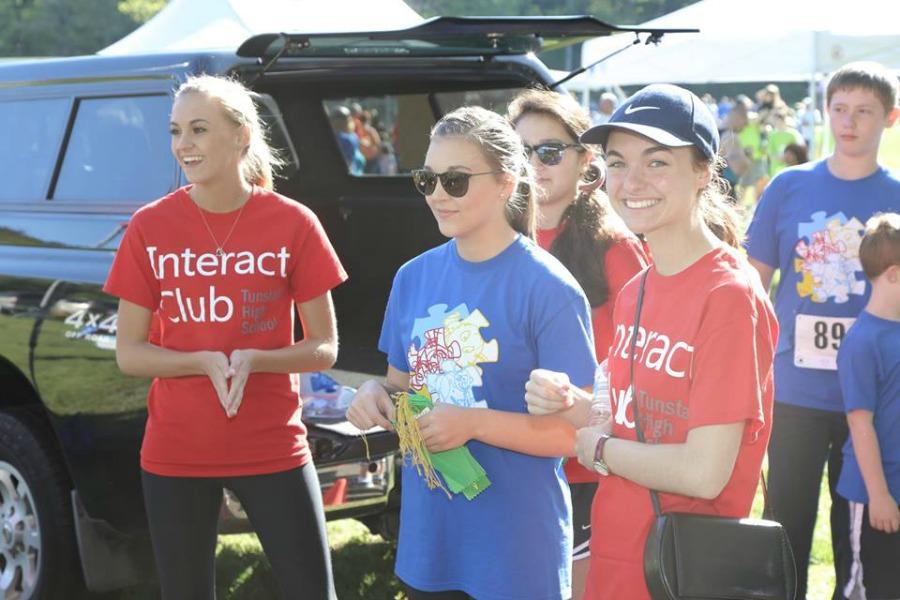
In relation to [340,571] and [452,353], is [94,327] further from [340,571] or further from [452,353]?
[452,353]

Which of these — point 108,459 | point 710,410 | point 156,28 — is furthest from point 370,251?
point 156,28

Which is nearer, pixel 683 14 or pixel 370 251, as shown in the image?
pixel 370 251

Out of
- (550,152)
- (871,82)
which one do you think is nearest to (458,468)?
(550,152)

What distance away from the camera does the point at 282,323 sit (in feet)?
11.0

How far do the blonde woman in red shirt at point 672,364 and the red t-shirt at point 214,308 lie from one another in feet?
3.73

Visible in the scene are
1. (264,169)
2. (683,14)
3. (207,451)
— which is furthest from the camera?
(683,14)

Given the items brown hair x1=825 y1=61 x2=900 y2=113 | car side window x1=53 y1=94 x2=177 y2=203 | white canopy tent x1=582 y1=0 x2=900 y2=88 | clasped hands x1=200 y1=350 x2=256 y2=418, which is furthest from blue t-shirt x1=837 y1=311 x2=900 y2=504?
white canopy tent x1=582 y1=0 x2=900 y2=88

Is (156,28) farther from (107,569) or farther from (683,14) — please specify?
(107,569)

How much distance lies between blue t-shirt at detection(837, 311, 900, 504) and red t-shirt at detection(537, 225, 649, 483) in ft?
2.63

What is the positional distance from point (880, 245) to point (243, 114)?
6.22 ft

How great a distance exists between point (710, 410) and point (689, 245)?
0.34 meters

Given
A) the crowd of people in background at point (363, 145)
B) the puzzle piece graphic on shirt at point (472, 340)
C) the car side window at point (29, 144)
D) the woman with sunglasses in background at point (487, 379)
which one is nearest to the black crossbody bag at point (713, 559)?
the woman with sunglasses in background at point (487, 379)

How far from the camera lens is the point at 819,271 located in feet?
13.0

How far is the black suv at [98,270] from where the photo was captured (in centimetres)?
398
